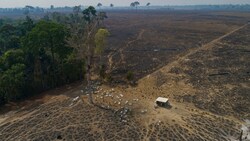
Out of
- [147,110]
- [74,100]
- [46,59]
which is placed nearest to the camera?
[147,110]

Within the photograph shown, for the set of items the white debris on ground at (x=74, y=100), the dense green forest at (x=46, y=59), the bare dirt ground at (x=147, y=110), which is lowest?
the bare dirt ground at (x=147, y=110)

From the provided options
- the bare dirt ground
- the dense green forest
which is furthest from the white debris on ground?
the dense green forest

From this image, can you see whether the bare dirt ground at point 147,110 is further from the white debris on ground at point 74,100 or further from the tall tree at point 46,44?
the tall tree at point 46,44

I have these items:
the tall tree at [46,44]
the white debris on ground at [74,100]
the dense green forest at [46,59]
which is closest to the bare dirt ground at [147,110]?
the white debris on ground at [74,100]

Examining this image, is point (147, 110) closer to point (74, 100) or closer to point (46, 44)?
point (74, 100)

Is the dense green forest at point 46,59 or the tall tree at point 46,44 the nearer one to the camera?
the dense green forest at point 46,59

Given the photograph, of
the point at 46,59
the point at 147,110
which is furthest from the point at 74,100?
the point at 46,59

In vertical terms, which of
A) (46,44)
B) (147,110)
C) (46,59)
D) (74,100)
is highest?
(46,44)

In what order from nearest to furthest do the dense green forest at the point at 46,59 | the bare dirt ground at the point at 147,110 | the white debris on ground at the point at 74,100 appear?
Result: the bare dirt ground at the point at 147,110 → the dense green forest at the point at 46,59 → the white debris on ground at the point at 74,100
